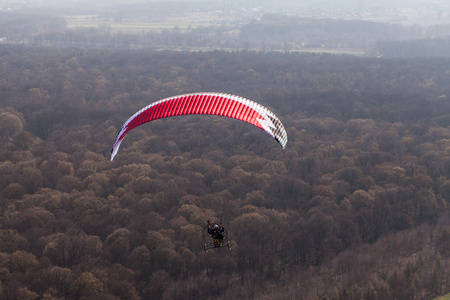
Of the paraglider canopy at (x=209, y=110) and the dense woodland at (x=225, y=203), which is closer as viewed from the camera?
the paraglider canopy at (x=209, y=110)

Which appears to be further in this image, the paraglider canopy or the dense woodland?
the dense woodland

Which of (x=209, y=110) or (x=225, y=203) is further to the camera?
(x=225, y=203)

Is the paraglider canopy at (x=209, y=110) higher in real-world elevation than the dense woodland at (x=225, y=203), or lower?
higher

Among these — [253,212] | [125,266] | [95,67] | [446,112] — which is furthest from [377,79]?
[125,266]

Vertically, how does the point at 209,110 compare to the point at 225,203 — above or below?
above
